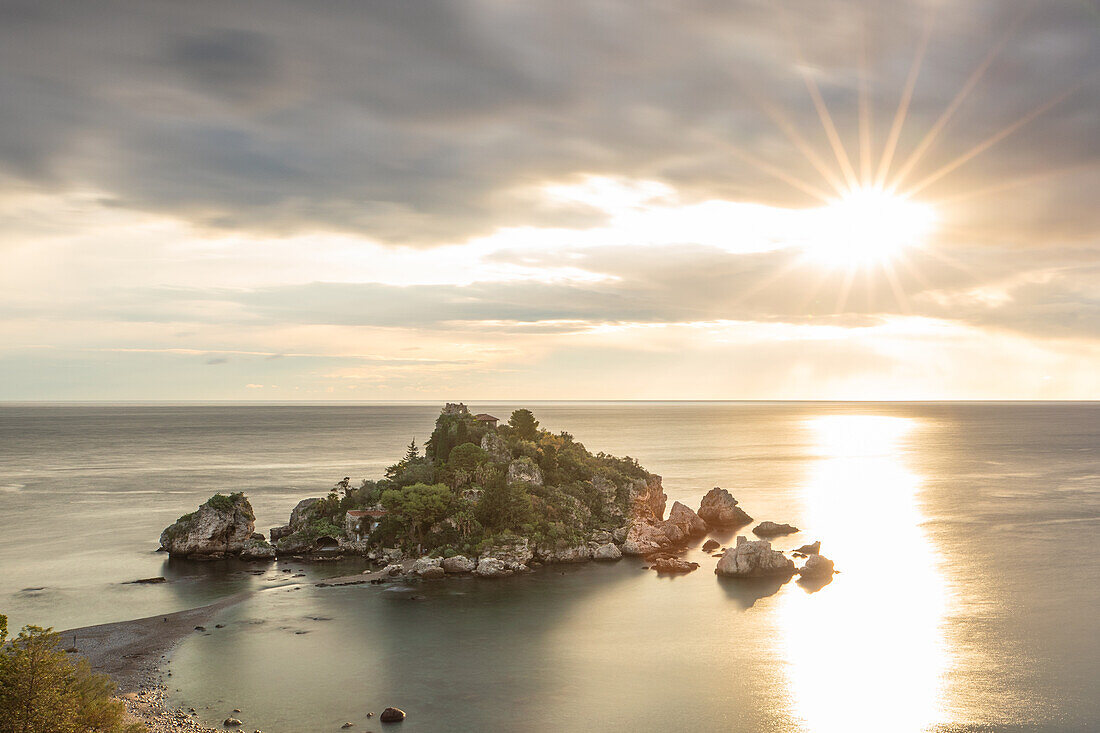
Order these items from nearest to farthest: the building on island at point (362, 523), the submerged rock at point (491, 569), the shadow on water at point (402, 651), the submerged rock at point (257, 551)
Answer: the shadow on water at point (402, 651) < the submerged rock at point (491, 569) < the submerged rock at point (257, 551) < the building on island at point (362, 523)

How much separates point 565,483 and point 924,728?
224 ft

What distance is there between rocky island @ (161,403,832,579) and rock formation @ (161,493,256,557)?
0.15 metres

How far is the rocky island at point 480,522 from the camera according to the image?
103 m

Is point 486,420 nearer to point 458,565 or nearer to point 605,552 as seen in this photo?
point 605,552

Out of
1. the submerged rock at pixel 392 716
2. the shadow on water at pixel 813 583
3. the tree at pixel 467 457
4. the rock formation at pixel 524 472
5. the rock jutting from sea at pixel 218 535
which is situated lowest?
the shadow on water at pixel 813 583

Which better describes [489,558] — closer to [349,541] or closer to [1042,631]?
[349,541]

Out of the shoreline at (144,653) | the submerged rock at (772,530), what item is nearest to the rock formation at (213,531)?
the shoreline at (144,653)

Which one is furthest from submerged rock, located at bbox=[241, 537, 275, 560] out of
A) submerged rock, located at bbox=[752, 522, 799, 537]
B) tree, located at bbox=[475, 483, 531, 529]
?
submerged rock, located at bbox=[752, 522, 799, 537]


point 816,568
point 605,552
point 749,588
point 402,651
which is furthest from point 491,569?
point 816,568

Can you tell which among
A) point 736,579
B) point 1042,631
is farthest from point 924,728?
point 736,579

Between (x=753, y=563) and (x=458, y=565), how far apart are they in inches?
1558

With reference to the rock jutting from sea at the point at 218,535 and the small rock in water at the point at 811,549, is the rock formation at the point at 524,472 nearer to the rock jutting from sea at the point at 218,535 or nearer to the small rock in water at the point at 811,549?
the rock jutting from sea at the point at 218,535

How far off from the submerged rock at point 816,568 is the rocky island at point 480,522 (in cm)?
17

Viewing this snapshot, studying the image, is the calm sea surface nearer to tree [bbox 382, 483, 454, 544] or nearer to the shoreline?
the shoreline
